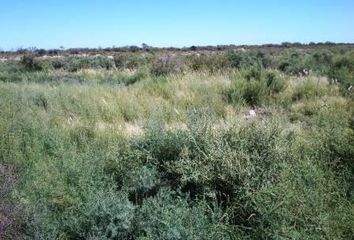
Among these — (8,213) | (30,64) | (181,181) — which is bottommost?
(30,64)

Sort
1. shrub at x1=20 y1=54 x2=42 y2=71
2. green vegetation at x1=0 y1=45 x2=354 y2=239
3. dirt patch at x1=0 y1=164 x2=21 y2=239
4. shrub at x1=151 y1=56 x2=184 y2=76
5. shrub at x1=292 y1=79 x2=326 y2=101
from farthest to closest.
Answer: shrub at x1=20 y1=54 x2=42 y2=71, shrub at x1=151 y1=56 x2=184 y2=76, shrub at x1=292 y1=79 x2=326 y2=101, dirt patch at x1=0 y1=164 x2=21 y2=239, green vegetation at x1=0 y1=45 x2=354 y2=239

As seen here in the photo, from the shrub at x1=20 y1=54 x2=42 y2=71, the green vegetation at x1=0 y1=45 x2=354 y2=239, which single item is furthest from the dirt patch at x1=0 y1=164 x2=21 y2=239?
the shrub at x1=20 y1=54 x2=42 y2=71

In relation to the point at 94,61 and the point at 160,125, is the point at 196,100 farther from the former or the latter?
the point at 94,61

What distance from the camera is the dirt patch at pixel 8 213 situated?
490 centimetres

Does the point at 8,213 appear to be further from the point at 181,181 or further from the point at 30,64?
the point at 30,64

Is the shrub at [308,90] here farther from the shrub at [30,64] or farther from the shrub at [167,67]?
the shrub at [30,64]

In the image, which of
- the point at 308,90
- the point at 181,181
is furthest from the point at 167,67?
the point at 181,181

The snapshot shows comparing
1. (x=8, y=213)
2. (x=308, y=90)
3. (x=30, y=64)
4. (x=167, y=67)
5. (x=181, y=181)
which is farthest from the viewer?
(x=30, y=64)

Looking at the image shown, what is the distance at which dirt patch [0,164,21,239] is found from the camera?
193 inches

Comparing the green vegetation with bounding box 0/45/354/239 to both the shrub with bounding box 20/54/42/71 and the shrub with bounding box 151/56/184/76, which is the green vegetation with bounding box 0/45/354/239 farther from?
the shrub with bounding box 20/54/42/71

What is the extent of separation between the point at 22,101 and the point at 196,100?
14.1 ft

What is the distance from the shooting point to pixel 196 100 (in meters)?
12.2

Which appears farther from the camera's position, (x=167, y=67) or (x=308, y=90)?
(x=167, y=67)

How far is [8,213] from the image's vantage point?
5.07m
